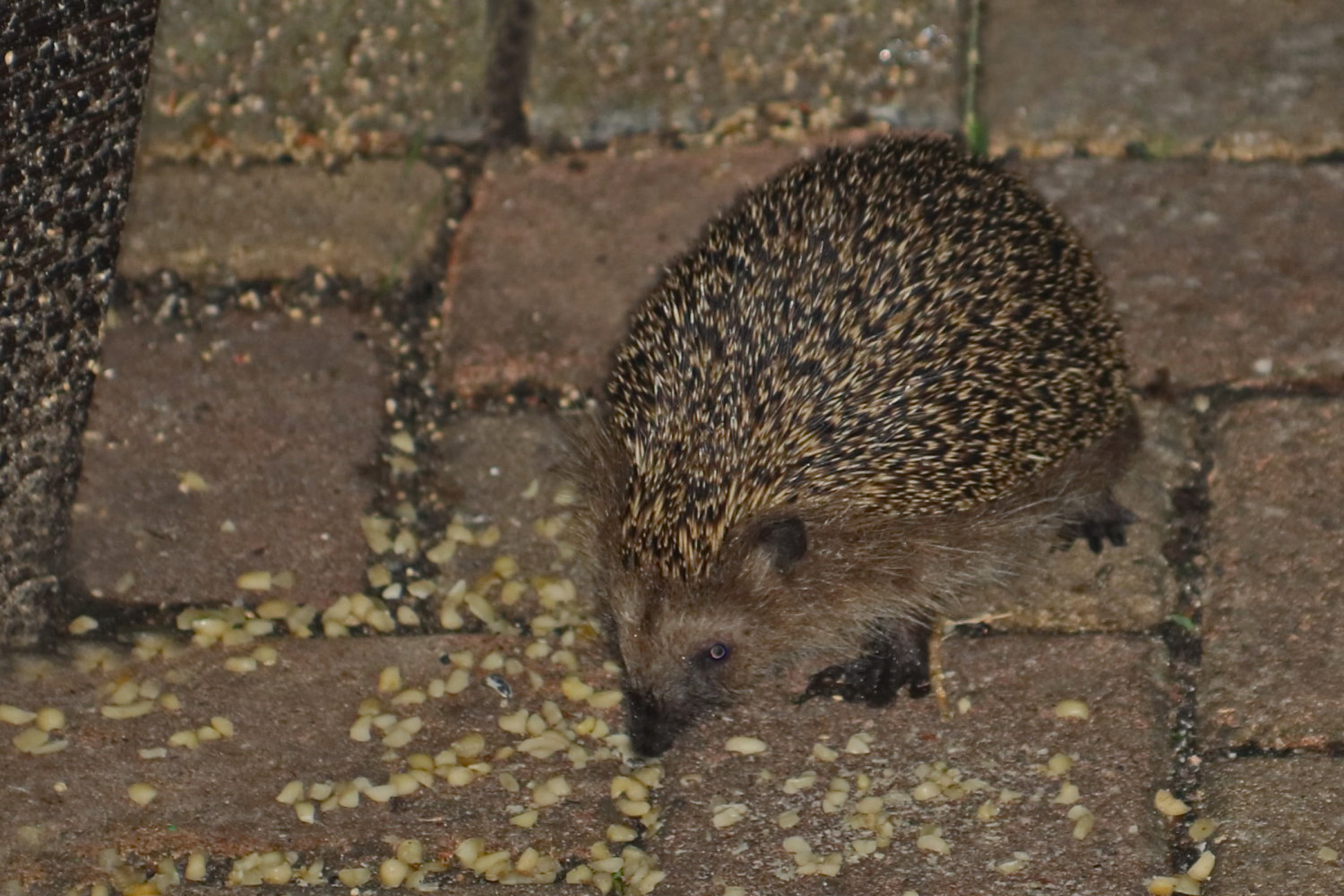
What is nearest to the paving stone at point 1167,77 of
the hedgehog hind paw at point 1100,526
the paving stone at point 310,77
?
the hedgehog hind paw at point 1100,526

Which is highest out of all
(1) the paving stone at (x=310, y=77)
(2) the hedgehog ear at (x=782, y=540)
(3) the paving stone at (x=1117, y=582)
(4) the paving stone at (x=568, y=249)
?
(1) the paving stone at (x=310, y=77)

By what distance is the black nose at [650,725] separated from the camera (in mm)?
3588

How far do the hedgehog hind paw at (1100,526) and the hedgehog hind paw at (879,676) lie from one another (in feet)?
1.55

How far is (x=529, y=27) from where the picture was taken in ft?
16.8

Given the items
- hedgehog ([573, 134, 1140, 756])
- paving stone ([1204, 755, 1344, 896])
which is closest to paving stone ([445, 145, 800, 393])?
hedgehog ([573, 134, 1140, 756])

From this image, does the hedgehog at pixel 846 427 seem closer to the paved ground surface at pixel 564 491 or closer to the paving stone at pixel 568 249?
A: the paved ground surface at pixel 564 491

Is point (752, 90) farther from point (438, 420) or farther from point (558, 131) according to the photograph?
point (438, 420)

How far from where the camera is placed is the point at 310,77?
16.5ft

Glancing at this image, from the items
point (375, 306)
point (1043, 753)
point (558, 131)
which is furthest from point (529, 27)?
point (1043, 753)

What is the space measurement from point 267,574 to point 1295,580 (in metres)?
2.44

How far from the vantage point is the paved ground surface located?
137 inches

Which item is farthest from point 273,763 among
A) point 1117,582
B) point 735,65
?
point 735,65

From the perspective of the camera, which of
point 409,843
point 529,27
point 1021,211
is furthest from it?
point 529,27

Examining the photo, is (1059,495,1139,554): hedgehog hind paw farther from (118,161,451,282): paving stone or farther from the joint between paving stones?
(118,161,451,282): paving stone
